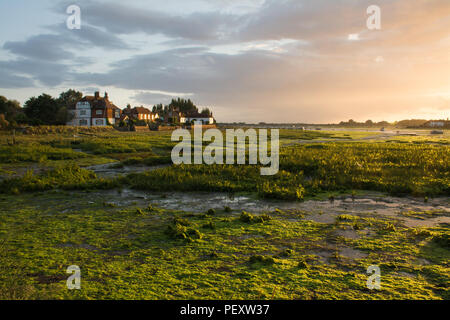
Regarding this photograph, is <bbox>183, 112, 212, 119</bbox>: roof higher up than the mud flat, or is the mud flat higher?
<bbox>183, 112, 212, 119</bbox>: roof

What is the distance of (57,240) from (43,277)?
7.54 ft

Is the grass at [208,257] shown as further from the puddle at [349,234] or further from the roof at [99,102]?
the roof at [99,102]

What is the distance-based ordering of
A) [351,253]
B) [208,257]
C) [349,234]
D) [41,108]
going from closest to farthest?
[208,257]
[351,253]
[349,234]
[41,108]

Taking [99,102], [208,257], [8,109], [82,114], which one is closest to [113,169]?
[208,257]

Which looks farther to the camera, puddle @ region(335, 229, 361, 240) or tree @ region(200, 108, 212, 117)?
tree @ region(200, 108, 212, 117)

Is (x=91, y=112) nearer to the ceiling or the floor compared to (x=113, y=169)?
nearer to the ceiling

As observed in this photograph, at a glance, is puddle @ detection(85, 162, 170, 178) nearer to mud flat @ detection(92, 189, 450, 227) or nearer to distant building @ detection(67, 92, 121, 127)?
mud flat @ detection(92, 189, 450, 227)

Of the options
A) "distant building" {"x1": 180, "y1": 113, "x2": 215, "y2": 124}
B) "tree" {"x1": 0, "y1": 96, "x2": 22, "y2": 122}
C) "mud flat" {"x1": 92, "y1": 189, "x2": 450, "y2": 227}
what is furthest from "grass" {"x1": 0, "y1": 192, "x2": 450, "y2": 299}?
"distant building" {"x1": 180, "y1": 113, "x2": 215, "y2": 124}

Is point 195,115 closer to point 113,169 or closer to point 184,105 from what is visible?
point 184,105

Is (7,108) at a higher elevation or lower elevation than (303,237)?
higher

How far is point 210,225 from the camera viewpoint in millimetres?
9469
